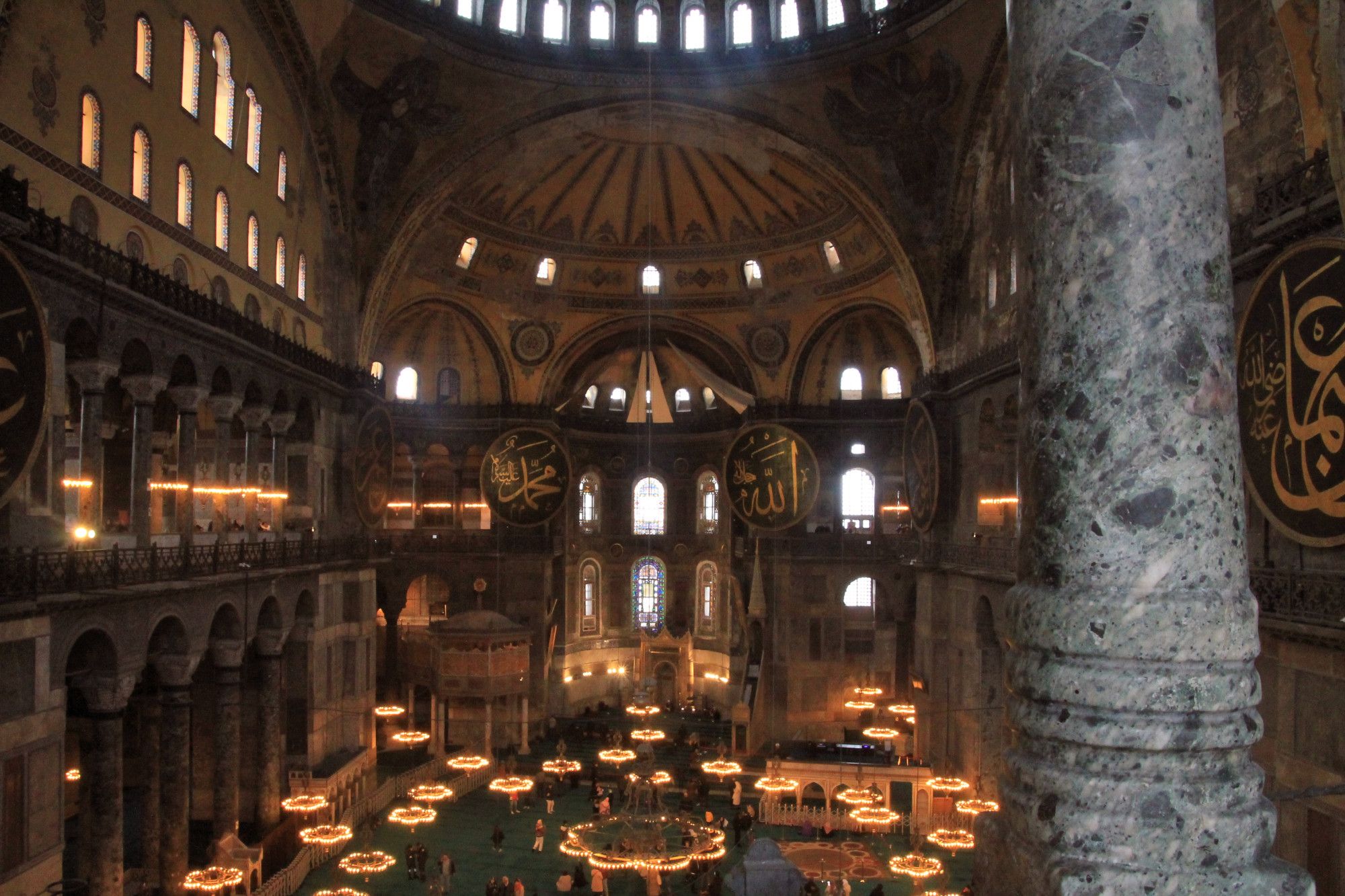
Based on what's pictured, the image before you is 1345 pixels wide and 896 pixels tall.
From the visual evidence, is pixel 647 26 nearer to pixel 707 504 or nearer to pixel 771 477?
pixel 771 477

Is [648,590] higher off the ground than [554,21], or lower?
lower

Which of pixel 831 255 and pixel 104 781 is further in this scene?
pixel 831 255

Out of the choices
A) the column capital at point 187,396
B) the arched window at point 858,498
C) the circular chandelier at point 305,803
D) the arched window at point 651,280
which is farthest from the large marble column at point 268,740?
the arched window at point 858,498

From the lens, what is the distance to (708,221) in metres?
25.7

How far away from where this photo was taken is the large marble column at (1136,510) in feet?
6.30

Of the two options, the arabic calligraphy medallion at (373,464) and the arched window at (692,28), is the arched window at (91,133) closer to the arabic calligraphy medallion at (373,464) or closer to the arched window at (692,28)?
the arabic calligraphy medallion at (373,464)

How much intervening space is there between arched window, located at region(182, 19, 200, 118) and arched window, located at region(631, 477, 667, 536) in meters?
17.5

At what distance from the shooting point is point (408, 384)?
1051 inches

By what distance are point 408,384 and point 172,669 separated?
43.7ft

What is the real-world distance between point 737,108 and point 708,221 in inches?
178

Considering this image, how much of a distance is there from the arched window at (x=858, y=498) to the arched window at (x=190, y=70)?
16.6 metres

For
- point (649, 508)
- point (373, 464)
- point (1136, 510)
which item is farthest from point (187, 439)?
point (649, 508)

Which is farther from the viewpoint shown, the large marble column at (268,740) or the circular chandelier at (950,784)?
the circular chandelier at (950,784)

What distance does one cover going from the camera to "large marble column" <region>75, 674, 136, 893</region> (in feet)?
40.1
